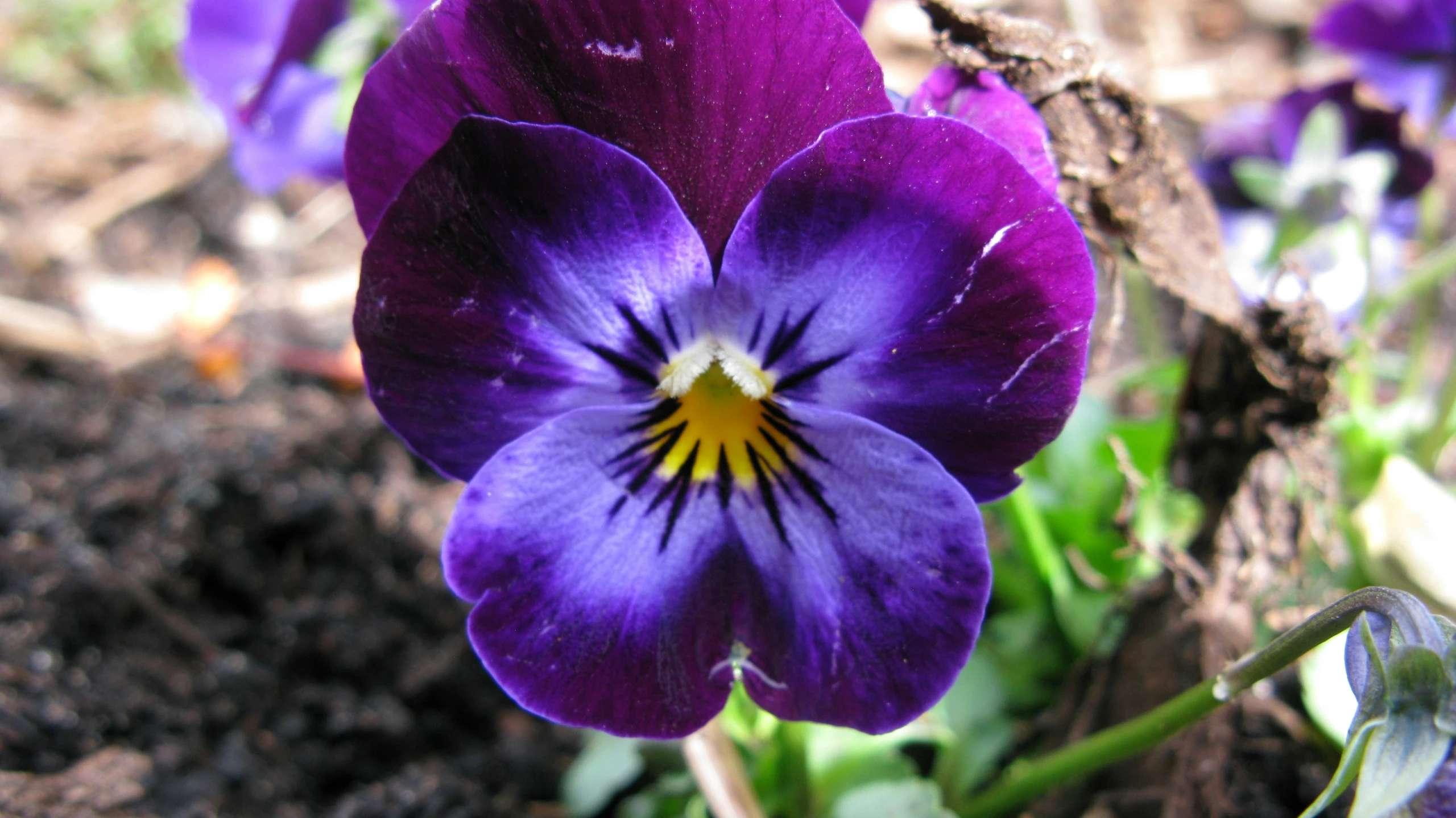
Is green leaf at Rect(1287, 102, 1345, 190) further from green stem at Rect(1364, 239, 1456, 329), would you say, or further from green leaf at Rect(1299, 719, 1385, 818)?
green leaf at Rect(1299, 719, 1385, 818)

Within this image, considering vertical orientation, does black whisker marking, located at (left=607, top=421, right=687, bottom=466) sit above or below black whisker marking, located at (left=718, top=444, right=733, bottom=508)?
above

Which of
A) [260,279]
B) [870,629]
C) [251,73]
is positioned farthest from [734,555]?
[260,279]

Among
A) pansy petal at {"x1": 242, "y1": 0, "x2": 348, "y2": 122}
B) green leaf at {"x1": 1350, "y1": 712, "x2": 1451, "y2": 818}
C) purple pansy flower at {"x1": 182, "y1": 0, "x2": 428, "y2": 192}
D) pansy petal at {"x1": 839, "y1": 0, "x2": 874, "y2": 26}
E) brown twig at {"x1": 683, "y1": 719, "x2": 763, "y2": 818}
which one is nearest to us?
green leaf at {"x1": 1350, "y1": 712, "x2": 1451, "y2": 818}

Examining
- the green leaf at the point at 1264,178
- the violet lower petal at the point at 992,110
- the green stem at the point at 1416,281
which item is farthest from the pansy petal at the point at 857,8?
the green stem at the point at 1416,281

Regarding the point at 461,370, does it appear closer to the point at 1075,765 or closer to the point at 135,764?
the point at 1075,765

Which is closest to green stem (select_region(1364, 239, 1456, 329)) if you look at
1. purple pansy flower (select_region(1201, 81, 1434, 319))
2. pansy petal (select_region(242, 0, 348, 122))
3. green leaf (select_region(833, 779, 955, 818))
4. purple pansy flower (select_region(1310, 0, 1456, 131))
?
purple pansy flower (select_region(1201, 81, 1434, 319))

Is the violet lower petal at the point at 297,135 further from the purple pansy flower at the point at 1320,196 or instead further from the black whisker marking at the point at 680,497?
the purple pansy flower at the point at 1320,196

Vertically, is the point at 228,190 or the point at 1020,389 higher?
the point at 228,190
